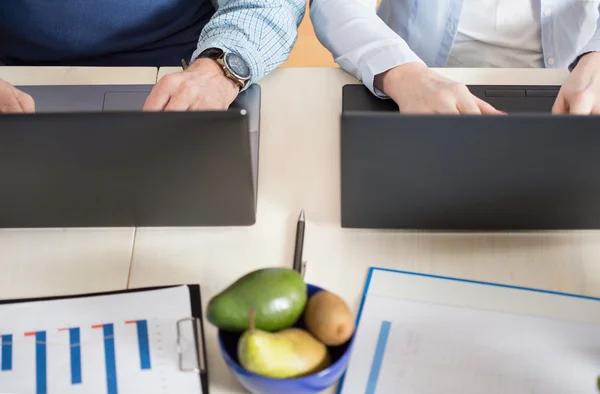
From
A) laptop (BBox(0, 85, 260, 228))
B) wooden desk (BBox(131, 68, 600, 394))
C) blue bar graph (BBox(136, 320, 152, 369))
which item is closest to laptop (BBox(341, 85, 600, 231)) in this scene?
wooden desk (BBox(131, 68, 600, 394))

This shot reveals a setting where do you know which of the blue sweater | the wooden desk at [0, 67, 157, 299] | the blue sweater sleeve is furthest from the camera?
the blue sweater

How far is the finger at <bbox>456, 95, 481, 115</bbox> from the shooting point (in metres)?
0.83

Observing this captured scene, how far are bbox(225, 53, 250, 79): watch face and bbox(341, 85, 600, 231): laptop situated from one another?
31 cm

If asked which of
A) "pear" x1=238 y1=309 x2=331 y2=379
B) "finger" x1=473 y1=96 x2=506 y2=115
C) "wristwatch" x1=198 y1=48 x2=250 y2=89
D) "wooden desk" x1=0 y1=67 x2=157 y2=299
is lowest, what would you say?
"pear" x1=238 y1=309 x2=331 y2=379

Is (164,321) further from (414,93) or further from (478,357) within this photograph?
(414,93)

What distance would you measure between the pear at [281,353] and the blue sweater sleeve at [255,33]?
1.67 feet

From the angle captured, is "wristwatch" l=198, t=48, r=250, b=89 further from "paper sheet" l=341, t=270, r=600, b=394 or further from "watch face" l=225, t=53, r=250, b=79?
"paper sheet" l=341, t=270, r=600, b=394

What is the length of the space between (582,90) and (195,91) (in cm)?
55

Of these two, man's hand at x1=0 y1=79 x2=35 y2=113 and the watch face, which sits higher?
the watch face

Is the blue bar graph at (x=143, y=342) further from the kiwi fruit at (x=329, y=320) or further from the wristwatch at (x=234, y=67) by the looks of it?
the wristwatch at (x=234, y=67)

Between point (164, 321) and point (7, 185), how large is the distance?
0.24m

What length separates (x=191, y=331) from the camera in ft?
2.19

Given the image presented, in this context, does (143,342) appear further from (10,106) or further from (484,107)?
(484,107)

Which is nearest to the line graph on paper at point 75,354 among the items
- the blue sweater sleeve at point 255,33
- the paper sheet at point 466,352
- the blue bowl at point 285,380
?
the blue bowl at point 285,380
